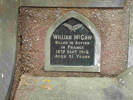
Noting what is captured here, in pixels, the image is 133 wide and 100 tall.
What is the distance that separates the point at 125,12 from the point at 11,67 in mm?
1948

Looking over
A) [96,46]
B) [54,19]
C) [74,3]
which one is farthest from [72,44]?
[74,3]

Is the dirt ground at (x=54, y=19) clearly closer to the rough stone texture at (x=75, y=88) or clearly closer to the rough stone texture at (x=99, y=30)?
the rough stone texture at (x=99, y=30)

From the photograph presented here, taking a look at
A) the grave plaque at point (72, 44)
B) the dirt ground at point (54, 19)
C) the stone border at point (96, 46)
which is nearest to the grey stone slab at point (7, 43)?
the dirt ground at point (54, 19)

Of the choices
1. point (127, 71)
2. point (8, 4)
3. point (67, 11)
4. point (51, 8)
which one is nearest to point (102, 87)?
point (127, 71)

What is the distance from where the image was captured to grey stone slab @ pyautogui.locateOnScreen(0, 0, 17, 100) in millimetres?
2100

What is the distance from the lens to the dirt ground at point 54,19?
101 inches

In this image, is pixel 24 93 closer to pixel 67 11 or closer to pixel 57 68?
pixel 57 68

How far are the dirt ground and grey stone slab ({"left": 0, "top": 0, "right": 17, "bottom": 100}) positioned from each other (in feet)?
0.71

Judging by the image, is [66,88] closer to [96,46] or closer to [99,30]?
[96,46]

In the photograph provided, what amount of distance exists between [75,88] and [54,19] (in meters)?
1.13

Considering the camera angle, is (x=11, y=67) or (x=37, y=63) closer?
(x=11, y=67)

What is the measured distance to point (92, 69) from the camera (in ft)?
8.65

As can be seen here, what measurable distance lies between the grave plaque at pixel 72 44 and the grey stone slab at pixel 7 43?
63 centimetres

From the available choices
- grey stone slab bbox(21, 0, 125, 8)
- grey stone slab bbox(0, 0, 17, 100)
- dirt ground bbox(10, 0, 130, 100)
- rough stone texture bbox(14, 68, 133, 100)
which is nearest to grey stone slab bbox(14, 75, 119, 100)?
rough stone texture bbox(14, 68, 133, 100)
